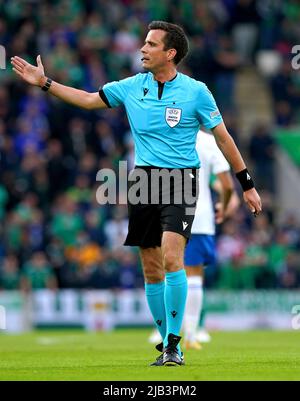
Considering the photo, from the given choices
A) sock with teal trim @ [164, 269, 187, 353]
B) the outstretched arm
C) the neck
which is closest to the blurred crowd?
the outstretched arm

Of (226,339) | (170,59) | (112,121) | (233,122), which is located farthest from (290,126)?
(170,59)

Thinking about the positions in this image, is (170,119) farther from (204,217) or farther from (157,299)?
(204,217)

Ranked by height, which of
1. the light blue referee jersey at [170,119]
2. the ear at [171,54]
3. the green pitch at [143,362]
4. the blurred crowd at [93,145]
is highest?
the blurred crowd at [93,145]

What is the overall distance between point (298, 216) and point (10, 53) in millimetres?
7016

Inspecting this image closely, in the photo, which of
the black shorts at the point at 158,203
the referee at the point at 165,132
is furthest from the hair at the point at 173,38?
the black shorts at the point at 158,203

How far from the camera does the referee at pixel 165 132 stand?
9930 millimetres

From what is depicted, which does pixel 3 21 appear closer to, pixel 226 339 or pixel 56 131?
pixel 56 131

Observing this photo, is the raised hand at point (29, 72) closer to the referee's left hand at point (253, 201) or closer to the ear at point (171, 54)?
the ear at point (171, 54)

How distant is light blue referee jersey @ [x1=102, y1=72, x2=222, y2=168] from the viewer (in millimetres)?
10055

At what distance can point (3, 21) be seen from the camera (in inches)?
987

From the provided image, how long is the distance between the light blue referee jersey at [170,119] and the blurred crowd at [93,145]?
11.9 meters

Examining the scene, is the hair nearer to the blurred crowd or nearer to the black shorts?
the black shorts

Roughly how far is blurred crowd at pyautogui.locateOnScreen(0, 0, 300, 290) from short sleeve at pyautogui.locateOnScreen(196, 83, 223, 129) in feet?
39.6

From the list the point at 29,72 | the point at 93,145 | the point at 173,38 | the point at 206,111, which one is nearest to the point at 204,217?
the point at 206,111
